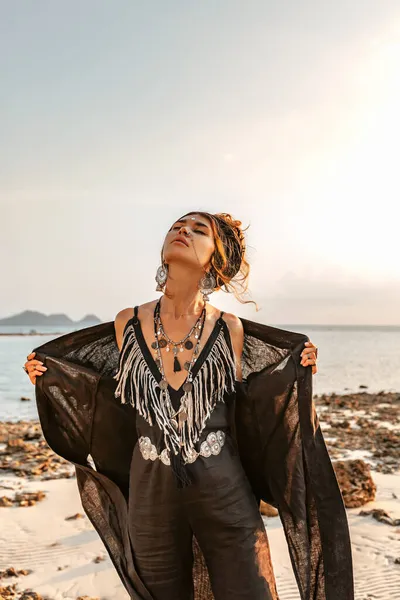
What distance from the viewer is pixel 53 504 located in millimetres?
7363

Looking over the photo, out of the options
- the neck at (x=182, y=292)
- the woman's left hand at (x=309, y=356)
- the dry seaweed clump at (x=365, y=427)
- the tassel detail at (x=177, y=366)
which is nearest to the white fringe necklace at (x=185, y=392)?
the tassel detail at (x=177, y=366)

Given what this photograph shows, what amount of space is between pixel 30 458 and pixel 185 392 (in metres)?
7.29

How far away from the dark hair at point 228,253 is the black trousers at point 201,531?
1.12 m

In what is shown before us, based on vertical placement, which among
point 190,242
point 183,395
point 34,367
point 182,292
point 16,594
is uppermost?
point 190,242

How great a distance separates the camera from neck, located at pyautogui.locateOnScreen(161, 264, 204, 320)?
3.56 metres

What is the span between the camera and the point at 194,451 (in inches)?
129

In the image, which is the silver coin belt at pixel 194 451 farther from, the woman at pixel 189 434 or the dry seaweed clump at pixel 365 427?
the dry seaweed clump at pixel 365 427

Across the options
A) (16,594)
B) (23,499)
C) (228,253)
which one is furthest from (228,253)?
(23,499)

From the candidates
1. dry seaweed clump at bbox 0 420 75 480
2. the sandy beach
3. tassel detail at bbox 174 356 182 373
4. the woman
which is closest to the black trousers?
the woman

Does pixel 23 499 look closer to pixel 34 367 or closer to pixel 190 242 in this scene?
pixel 34 367

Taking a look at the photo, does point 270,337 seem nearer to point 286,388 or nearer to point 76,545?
point 286,388

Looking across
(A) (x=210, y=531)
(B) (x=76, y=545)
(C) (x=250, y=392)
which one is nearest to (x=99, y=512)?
(A) (x=210, y=531)

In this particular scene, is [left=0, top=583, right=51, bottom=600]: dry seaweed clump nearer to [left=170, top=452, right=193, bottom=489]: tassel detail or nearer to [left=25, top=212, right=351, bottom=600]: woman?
[left=25, top=212, right=351, bottom=600]: woman

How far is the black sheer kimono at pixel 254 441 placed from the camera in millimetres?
3512
